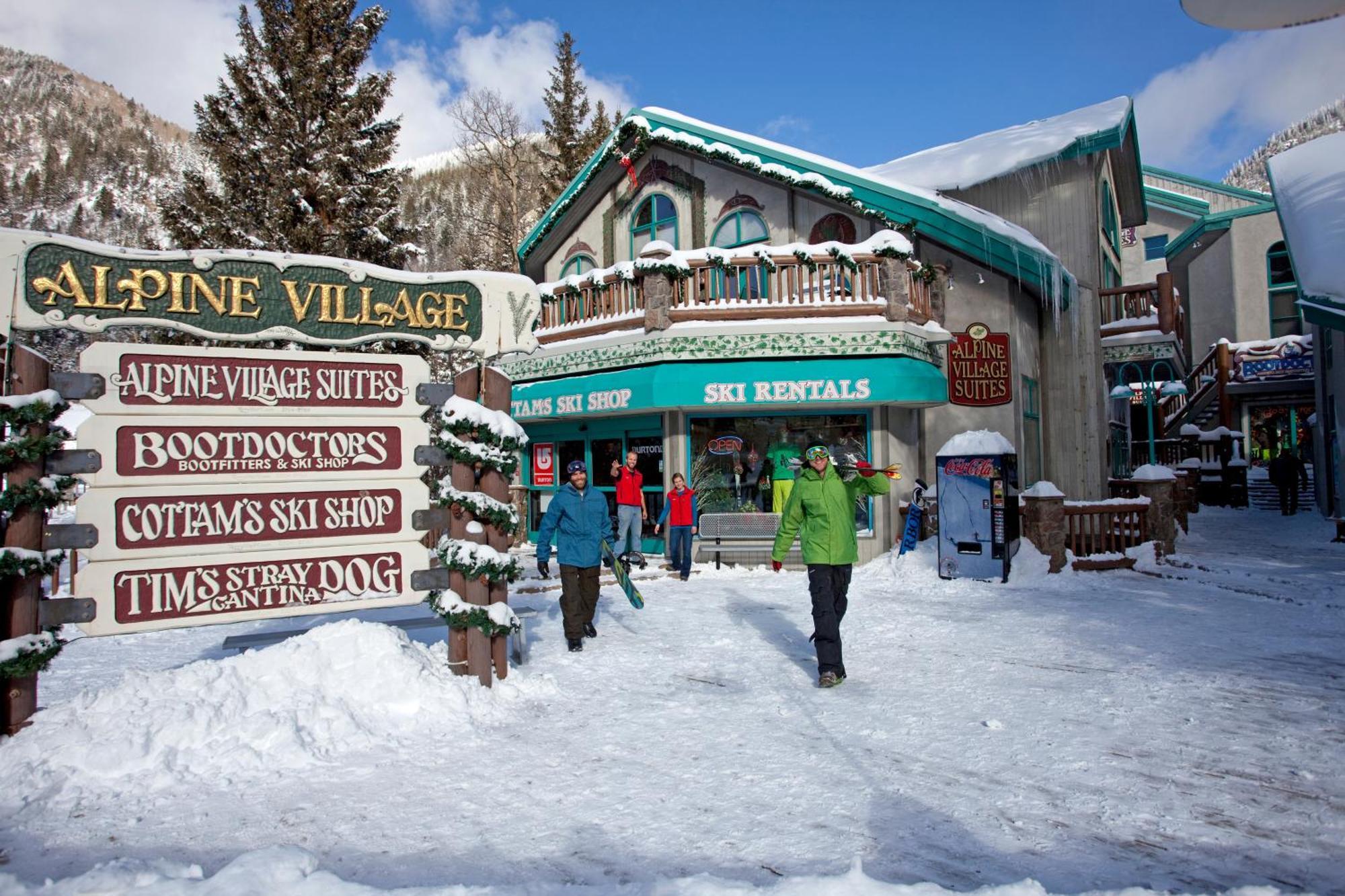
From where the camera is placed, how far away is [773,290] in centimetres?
1352

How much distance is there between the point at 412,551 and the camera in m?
5.82

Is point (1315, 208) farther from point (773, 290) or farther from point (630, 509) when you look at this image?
point (630, 509)

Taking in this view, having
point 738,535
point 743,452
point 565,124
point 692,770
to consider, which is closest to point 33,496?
point 692,770

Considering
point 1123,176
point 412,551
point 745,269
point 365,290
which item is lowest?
point 412,551

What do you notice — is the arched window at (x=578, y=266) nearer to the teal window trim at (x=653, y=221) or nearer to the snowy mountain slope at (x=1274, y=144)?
the teal window trim at (x=653, y=221)

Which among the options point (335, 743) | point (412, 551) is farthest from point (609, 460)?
point (335, 743)

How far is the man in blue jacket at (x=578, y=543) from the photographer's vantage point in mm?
7301

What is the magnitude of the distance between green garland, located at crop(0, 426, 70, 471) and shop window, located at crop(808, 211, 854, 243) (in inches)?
520

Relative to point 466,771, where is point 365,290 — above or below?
above

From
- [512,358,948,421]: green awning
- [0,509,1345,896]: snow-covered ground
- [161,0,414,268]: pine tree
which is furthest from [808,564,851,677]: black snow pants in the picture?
[161,0,414,268]: pine tree

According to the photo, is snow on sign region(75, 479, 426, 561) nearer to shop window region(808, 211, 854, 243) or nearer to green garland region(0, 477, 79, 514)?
green garland region(0, 477, 79, 514)

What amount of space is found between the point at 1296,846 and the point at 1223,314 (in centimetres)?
3288

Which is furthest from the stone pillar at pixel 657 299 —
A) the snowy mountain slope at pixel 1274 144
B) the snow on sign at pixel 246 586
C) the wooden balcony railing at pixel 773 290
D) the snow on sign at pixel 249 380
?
the snowy mountain slope at pixel 1274 144

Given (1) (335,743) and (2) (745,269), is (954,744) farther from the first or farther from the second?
(2) (745,269)
